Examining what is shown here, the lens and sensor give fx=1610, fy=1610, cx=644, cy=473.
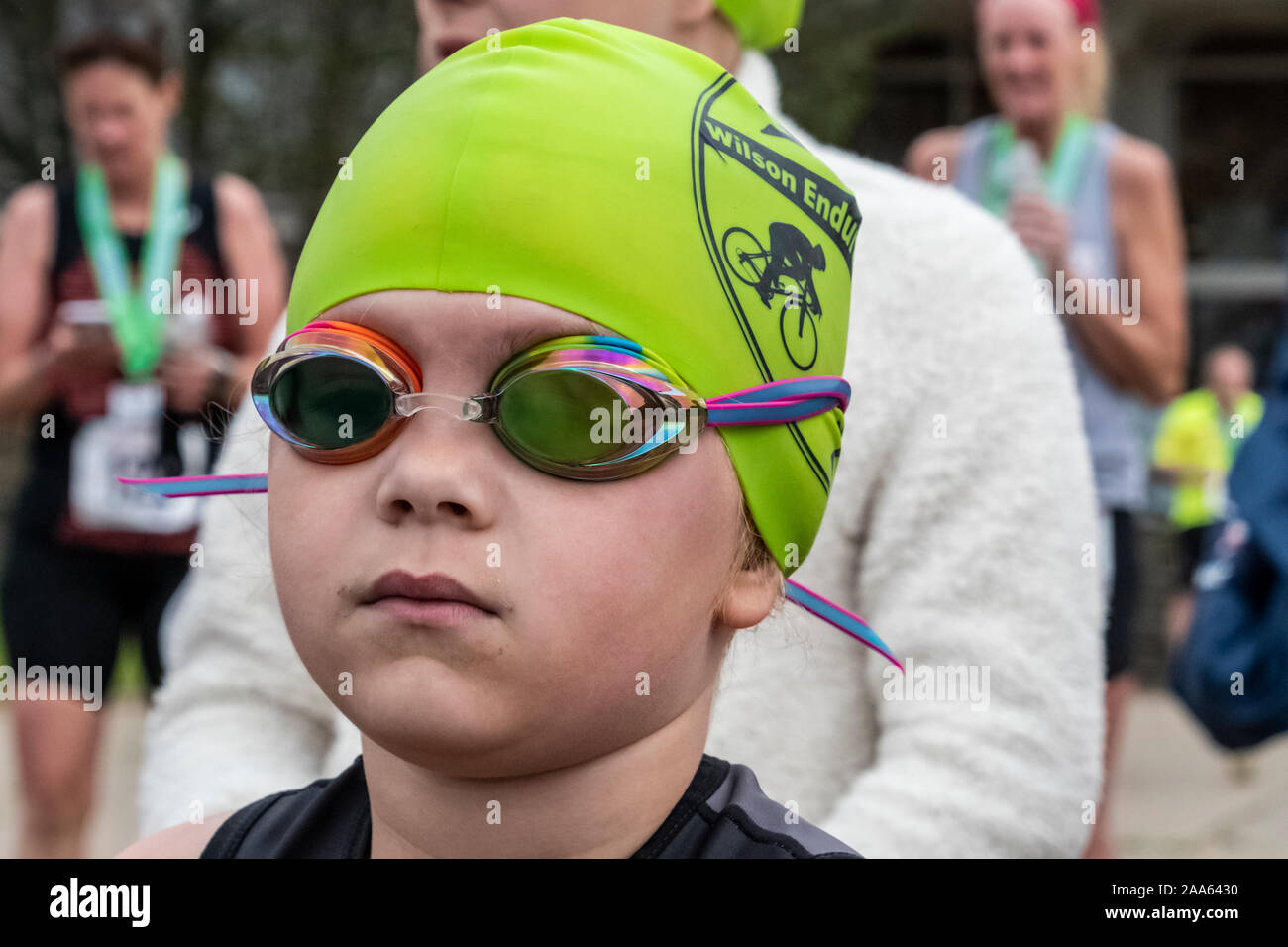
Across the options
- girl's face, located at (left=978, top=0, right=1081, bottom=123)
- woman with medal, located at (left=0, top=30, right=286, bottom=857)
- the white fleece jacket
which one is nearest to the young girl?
the white fleece jacket

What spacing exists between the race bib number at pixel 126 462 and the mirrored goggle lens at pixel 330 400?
2593 millimetres

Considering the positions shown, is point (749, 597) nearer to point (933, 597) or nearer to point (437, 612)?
point (437, 612)

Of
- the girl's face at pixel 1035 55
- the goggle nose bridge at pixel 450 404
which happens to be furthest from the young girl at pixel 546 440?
the girl's face at pixel 1035 55

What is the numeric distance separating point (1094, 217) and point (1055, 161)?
0.60 feet

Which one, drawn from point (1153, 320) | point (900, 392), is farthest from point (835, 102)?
point (900, 392)

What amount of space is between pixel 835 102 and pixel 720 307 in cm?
817

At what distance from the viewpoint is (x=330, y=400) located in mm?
1374

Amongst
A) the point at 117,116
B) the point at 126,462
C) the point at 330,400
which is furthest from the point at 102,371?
the point at 330,400

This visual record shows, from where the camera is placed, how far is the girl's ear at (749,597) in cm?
150

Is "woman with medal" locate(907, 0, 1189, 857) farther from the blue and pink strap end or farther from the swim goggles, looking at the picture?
the swim goggles

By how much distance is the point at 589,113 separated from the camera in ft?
4.67

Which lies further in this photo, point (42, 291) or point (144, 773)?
point (42, 291)
